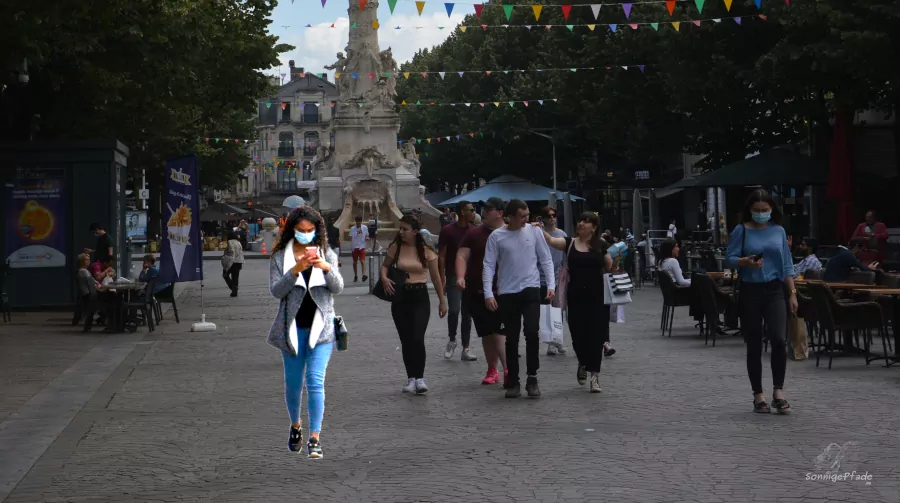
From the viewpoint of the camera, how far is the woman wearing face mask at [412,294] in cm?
1262

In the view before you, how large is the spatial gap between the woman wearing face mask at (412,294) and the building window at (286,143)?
129 meters

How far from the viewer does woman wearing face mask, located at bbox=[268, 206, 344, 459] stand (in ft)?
29.7

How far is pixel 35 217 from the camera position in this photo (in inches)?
956

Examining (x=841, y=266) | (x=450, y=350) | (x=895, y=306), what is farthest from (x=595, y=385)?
(x=841, y=266)

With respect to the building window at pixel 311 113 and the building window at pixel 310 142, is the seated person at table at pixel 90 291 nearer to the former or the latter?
the building window at pixel 310 142

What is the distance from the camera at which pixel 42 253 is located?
2452cm

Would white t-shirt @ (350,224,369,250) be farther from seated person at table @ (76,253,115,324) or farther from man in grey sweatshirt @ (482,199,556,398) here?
man in grey sweatshirt @ (482,199,556,398)

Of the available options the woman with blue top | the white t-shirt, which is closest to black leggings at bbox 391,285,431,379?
the woman with blue top

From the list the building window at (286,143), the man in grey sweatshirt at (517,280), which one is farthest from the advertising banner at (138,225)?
the building window at (286,143)

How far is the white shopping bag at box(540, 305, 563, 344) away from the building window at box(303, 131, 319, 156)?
125052 millimetres

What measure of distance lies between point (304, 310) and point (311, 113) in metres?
136

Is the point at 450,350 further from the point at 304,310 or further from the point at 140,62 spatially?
the point at 140,62

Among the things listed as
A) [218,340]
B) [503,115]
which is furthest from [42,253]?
[503,115]

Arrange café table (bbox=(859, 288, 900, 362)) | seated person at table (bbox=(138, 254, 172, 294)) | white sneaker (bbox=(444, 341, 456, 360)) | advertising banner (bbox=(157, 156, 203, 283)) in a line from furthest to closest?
seated person at table (bbox=(138, 254, 172, 294))
advertising banner (bbox=(157, 156, 203, 283))
white sneaker (bbox=(444, 341, 456, 360))
café table (bbox=(859, 288, 900, 362))
